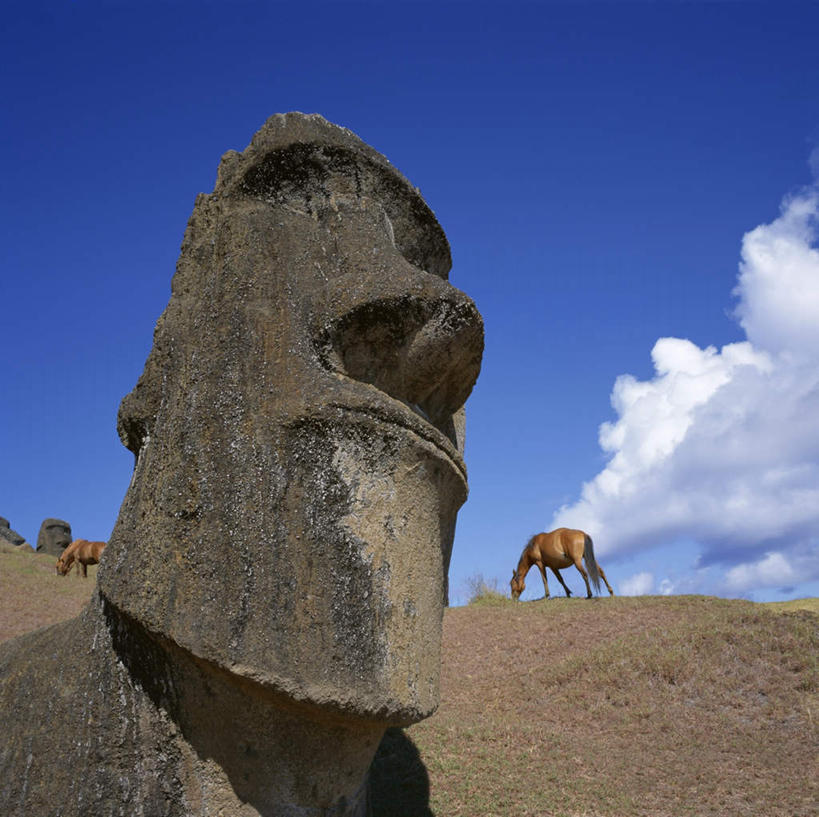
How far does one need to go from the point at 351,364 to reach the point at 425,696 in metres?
1.27

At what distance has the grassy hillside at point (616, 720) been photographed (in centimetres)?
482

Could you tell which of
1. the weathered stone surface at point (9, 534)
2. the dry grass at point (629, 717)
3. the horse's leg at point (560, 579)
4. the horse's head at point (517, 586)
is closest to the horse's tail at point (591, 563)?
the horse's leg at point (560, 579)

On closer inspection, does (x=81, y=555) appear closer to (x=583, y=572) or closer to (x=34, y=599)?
(x=34, y=599)

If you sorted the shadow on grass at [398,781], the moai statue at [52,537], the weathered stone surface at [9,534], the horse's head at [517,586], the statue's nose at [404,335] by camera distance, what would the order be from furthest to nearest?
the weathered stone surface at [9,534] → the moai statue at [52,537] → the horse's head at [517,586] → the shadow on grass at [398,781] → the statue's nose at [404,335]

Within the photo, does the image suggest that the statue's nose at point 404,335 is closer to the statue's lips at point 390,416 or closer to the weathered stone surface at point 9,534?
the statue's lips at point 390,416

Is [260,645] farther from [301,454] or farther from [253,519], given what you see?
[301,454]

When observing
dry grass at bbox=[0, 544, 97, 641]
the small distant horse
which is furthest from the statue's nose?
the small distant horse

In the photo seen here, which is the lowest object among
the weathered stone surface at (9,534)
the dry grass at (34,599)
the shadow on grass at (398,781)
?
the shadow on grass at (398,781)

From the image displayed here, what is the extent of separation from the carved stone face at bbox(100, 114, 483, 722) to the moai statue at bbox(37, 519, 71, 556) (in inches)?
950

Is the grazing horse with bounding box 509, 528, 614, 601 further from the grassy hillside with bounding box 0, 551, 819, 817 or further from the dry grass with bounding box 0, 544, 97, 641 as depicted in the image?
the dry grass with bounding box 0, 544, 97, 641

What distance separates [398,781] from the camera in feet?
16.2

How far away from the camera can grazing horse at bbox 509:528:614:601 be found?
50.8 ft

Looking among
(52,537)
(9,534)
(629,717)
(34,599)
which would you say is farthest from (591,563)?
(9,534)

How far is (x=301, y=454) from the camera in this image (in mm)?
2760
